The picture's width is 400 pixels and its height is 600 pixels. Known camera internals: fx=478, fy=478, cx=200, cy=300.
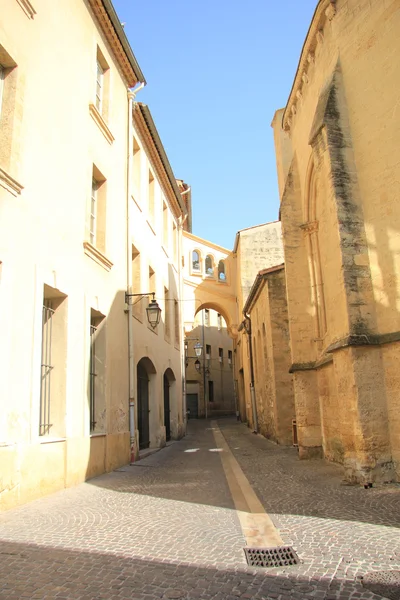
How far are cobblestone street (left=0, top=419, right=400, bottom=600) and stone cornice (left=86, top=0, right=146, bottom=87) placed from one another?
33.0 ft

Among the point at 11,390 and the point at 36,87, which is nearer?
the point at 11,390

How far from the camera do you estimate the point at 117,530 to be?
196 inches

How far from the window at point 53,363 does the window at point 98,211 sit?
99.4 inches

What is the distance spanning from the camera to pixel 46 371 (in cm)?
793

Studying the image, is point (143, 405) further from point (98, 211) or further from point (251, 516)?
point (251, 516)

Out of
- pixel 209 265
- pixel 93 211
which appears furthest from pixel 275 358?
pixel 209 265

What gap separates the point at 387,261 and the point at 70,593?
6462 millimetres

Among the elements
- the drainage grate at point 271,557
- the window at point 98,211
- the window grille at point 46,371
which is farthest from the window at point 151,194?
the drainage grate at point 271,557

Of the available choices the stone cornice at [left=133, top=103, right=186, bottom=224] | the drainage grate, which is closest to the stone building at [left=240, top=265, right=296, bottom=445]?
the stone cornice at [left=133, top=103, right=186, bottom=224]

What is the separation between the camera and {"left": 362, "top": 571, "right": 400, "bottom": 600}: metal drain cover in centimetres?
317

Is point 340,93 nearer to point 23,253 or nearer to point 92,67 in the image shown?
point 92,67

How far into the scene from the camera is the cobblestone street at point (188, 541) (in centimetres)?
339

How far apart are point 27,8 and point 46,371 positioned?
576 cm

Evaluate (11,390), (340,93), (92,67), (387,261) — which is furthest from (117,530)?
(92,67)
